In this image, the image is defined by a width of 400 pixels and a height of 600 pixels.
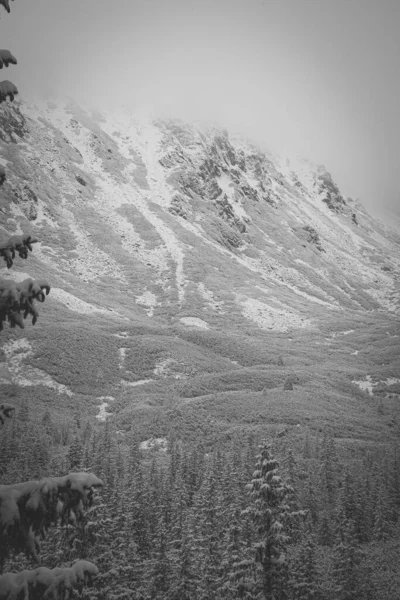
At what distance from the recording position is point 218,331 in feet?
374

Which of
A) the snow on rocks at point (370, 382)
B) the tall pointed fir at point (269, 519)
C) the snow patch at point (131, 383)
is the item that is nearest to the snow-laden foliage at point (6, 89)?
the tall pointed fir at point (269, 519)

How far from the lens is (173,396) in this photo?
76.1 m

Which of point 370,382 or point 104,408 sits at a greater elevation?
point 370,382

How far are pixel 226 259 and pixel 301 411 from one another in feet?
323

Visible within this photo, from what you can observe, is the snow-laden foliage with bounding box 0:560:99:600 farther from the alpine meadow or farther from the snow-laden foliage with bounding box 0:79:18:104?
the snow-laden foliage with bounding box 0:79:18:104

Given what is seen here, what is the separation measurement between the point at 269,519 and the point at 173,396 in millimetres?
62074

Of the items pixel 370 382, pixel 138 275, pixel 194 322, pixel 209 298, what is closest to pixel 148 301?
pixel 138 275

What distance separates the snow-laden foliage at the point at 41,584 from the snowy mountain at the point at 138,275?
7015 centimetres

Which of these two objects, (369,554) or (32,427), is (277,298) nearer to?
(32,427)

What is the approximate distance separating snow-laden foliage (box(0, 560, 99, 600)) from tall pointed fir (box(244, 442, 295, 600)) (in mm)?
10632

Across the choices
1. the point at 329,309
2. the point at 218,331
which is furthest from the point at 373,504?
the point at 329,309

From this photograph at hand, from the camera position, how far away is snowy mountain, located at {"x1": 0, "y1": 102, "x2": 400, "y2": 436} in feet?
286

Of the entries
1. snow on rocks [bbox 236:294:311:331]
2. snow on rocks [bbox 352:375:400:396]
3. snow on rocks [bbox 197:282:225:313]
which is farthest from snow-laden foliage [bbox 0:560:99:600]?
snow on rocks [bbox 197:282:225:313]

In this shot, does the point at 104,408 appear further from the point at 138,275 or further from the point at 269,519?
the point at 138,275
